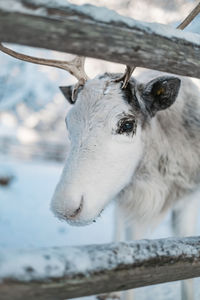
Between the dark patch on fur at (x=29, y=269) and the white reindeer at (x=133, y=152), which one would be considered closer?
the dark patch on fur at (x=29, y=269)

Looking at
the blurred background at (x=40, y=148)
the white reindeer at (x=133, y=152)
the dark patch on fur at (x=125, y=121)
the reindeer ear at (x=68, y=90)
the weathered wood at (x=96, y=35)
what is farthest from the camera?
the blurred background at (x=40, y=148)

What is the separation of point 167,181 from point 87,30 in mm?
1782

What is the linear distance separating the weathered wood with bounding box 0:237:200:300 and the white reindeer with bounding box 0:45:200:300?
27.1 inches

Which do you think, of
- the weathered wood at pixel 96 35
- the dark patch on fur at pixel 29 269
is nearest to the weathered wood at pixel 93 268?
the dark patch on fur at pixel 29 269

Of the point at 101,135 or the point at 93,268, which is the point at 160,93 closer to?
the point at 101,135

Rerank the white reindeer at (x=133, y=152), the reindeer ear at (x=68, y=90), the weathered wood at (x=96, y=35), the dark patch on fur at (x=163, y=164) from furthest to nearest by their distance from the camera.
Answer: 1. the reindeer ear at (x=68, y=90)
2. the dark patch on fur at (x=163, y=164)
3. the white reindeer at (x=133, y=152)
4. the weathered wood at (x=96, y=35)

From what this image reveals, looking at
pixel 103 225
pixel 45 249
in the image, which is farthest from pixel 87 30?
pixel 103 225

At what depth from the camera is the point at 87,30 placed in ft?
3.05

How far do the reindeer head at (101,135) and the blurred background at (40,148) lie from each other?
0.54 metres

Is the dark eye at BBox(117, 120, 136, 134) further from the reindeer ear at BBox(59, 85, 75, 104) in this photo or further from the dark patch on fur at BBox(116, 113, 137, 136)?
the reindeer ear at BBox(59, 85, 75, 104)

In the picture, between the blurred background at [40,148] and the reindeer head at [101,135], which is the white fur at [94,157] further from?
the blurred background at [40,148]

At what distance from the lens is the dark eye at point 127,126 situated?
2078 millimetres

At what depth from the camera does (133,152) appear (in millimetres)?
2203

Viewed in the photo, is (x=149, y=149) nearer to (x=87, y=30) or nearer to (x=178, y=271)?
(x=178, y=271)
